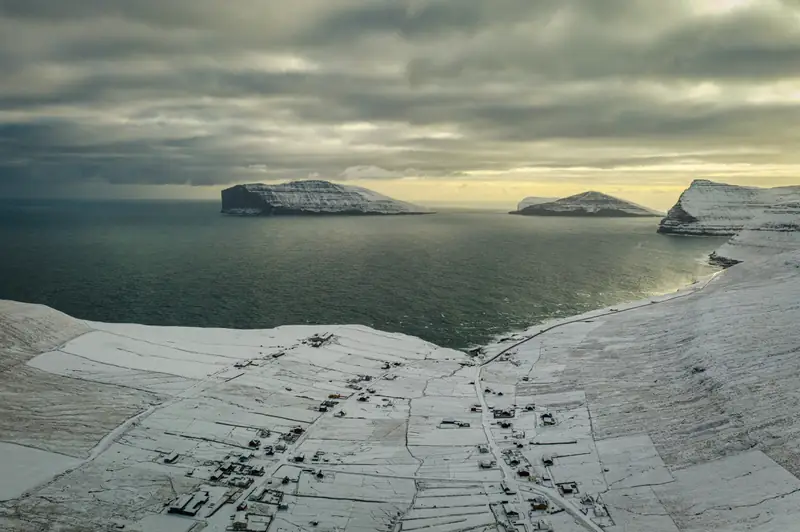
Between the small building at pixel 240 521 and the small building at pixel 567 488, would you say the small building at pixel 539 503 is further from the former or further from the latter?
the small building at pixel 240 521

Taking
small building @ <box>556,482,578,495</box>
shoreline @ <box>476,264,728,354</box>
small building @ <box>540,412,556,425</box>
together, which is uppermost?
shoreline @ <box>476,264,728,354</box>

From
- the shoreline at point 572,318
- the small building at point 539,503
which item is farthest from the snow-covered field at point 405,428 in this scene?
the shoreline at point 572,318

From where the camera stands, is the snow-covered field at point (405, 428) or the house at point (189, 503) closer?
the house at point (189, 503)

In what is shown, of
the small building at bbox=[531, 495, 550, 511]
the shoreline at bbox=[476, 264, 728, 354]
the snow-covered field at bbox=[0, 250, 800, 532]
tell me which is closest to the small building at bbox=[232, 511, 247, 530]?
the snow-covered field at bbox=[0, 250, 800, 532]

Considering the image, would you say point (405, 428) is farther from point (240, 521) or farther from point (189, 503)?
point (189, 503)

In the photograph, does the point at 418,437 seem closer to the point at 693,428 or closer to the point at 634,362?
the point at 693,428

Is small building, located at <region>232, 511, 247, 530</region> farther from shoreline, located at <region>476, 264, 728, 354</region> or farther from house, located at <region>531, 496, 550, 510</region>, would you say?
shoreline, located at <region>476, 264, 728, 354</region>

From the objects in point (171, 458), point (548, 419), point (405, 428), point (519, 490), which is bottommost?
point (519, 490)

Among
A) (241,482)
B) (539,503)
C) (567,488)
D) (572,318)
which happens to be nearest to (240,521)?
(241,482)
